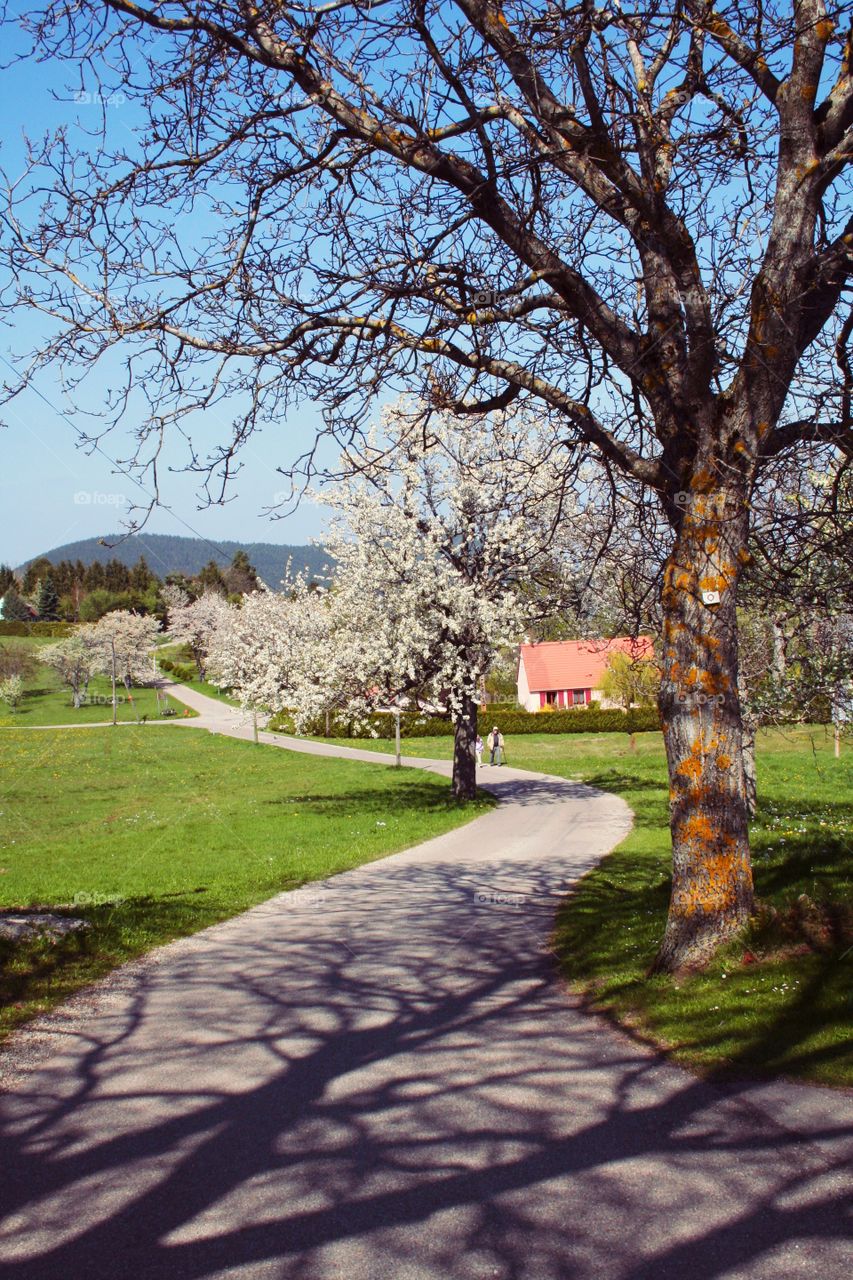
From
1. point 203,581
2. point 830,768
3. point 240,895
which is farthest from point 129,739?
point 203,581

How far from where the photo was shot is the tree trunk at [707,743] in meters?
6.39

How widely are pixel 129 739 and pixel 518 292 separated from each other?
43.8 meters

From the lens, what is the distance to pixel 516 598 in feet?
75.1

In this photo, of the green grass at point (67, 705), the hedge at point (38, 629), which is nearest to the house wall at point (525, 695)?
the green grass at point (67, 705)

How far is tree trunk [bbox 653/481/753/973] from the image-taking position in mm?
6391

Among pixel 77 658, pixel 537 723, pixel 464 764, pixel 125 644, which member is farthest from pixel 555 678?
pixel 464 764

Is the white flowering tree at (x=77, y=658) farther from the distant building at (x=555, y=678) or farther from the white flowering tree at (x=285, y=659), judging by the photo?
the white flowering tree at (x=285, y=659)

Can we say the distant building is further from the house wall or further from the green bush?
the green bush

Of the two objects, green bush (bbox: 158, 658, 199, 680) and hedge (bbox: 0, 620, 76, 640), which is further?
green bush (bbox: 158, 658, 199, 680)

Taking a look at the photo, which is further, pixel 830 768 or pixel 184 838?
pixel 830 768

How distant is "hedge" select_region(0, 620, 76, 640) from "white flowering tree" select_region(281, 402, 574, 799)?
5398 cm

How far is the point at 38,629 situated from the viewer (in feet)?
301

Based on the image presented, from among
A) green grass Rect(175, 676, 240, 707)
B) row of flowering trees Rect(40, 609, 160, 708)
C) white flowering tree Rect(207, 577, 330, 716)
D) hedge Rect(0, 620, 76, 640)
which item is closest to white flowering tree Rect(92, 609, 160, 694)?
row of flowering trees Rect(40, 609, 160, 708)

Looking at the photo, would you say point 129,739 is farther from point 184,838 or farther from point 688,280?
point 688,280
